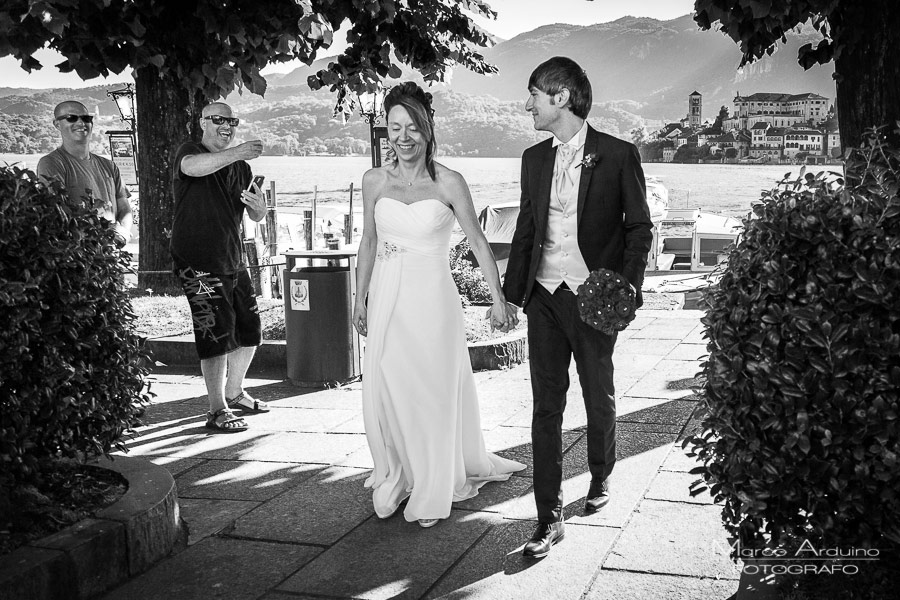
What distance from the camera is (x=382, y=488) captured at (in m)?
4.71

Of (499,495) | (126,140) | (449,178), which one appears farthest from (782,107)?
(499,495)

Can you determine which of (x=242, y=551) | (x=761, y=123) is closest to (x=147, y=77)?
(x=242, y=551)

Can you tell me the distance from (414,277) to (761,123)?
4169 centimetres

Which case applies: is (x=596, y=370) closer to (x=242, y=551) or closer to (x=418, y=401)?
(x=418, y=401)

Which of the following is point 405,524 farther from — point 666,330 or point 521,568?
point 666,330

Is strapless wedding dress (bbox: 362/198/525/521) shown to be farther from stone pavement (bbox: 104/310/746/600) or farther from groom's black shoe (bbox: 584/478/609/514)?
groom's black shoe (bbox: 584/478/609/514)

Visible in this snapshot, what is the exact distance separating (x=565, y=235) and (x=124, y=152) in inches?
559

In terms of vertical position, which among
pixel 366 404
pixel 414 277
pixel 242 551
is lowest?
pixel 242 551

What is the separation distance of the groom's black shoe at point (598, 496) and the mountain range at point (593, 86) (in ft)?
13.5

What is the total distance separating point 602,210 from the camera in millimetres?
4293

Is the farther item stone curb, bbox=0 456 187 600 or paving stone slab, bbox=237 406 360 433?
paving stone slab, bbox=237 406 360 433

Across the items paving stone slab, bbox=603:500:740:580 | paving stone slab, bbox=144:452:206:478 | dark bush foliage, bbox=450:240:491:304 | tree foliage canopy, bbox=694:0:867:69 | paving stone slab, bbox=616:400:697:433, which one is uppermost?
tree foliage canopy, bbox=694:0:867:69

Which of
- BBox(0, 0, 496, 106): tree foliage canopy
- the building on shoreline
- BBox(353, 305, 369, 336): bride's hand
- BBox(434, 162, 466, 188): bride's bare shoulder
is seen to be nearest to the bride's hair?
BBox(434, 162, 466, 188): bride's bare shoulder

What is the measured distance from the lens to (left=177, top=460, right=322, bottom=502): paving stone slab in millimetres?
5090
